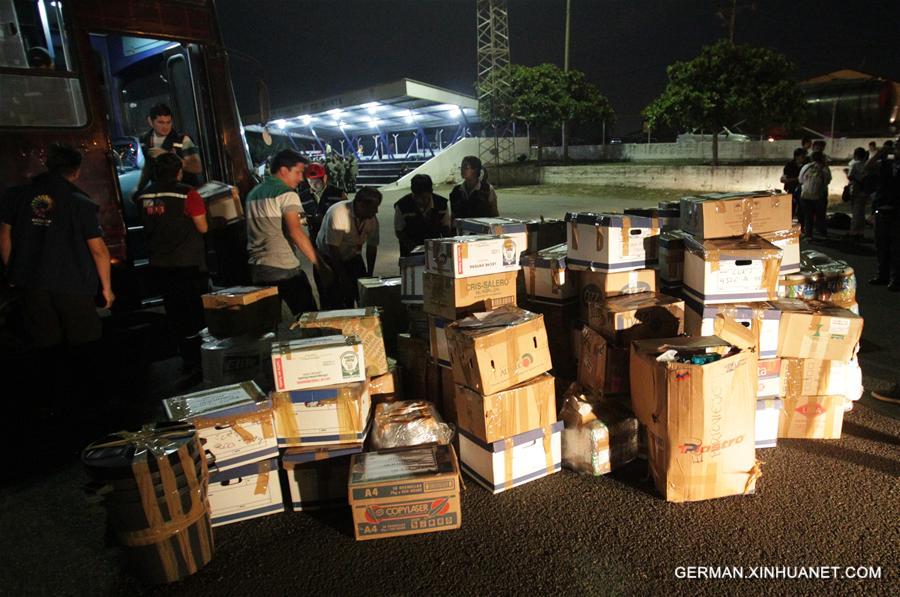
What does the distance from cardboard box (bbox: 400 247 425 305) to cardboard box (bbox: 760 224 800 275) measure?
8.04ft

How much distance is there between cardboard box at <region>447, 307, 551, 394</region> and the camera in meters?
2.96

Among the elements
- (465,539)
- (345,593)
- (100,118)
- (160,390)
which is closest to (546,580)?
(465,539)

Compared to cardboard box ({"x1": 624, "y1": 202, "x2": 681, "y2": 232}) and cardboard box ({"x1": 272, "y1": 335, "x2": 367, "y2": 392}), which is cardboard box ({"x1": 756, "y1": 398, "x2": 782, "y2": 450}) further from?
cardboard box ({"x1": 272, "y1": 335, "x2": 367, "y2": 392})

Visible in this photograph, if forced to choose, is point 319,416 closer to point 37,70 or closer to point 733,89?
point 37,70

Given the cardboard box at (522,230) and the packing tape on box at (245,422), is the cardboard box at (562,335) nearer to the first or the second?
the cardboard box at (522,230)

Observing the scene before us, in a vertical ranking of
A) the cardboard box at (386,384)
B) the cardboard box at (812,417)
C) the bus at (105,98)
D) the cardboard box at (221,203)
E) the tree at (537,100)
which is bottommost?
the cardboard box at (812,417)

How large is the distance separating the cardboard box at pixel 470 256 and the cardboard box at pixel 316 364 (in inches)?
33.2

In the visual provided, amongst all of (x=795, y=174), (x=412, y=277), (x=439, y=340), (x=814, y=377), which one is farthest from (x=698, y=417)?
(x=795, y=174)

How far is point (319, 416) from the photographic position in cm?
304

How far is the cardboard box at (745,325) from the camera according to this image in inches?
132

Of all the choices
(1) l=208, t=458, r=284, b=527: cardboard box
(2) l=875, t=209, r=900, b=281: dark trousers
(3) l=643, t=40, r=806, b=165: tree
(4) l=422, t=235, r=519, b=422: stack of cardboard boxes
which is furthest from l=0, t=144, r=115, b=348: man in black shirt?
(3) l=643, t=40, r=806, b=165: tree

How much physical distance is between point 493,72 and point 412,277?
92.6ft

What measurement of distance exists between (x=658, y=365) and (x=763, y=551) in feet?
3.24

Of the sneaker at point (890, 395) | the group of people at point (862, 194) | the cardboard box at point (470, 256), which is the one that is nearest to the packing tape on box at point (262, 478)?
the cardboard box at point (470, 256)
